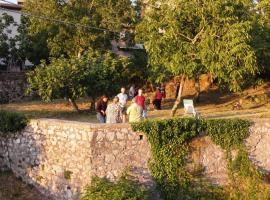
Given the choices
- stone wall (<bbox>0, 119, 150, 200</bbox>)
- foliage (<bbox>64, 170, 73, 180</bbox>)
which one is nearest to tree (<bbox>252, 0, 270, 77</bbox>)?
stone wall (<bbox>0, 119, 150, 200</bbox>)

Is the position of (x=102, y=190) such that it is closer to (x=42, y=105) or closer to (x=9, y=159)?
(x=9, y=159)

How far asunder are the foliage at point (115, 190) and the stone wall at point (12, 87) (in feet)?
60.2

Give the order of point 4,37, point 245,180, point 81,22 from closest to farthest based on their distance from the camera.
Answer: point 245,180 < point 81,22 < point 4,37

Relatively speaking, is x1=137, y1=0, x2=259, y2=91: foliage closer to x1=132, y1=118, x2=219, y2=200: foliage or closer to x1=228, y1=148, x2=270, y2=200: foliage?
x1=228, y1=148, x2=270, y2=200: foliage

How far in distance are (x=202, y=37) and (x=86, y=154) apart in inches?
342

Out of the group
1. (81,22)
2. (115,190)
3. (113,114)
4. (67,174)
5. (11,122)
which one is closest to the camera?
(115,190)

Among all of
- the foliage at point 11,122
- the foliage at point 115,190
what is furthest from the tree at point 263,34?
the foliage at point 115,190

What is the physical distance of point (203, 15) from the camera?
18.3m

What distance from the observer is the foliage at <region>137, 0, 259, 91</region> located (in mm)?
18250

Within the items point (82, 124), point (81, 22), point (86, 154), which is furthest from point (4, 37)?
point (86, 154)

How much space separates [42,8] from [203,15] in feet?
38.1

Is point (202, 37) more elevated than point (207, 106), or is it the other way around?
point (202, 37)

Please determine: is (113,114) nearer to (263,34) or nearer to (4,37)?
(263,34)

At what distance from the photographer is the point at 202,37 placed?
1870 cm
